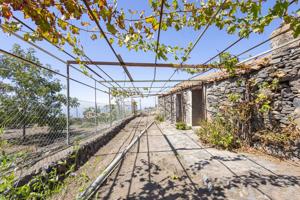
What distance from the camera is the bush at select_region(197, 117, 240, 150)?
5.20 m

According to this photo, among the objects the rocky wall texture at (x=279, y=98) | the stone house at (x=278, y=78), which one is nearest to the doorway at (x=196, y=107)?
the stone house at (x=278, y=78)

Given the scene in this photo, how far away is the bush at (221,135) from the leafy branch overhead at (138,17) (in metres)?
3.77

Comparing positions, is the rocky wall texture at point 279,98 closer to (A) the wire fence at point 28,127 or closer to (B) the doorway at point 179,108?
(A) the wire fence at point 28,127

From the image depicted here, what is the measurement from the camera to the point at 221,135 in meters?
5.53

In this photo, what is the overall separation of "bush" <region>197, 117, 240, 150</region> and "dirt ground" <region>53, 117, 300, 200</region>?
18.7 inches

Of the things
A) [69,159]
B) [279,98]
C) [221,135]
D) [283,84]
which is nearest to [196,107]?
[221,135]

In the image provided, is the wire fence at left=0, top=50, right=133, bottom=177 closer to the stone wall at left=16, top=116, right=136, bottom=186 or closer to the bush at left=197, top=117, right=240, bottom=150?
the stone wall at left=16, top=116, right=136, bottom=186

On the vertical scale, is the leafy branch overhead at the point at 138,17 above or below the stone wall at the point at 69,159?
above

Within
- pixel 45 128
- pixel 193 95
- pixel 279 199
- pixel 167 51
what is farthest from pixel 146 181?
pixel 193 95

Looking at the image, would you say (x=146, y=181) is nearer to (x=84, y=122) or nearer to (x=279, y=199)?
(x=279, y=199)

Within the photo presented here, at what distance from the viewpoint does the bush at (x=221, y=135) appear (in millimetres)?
5203

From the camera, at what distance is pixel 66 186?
3014 millimetres

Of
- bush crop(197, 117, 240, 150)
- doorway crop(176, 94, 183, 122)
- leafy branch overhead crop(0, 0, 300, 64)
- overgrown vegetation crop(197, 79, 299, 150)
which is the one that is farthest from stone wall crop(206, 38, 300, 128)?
doorway crop(176, 94, 183, 122)

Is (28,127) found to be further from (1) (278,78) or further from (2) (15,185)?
(1) (278,78)
